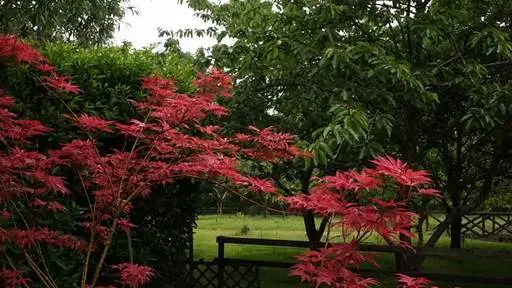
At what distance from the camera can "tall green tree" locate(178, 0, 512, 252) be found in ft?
13.8

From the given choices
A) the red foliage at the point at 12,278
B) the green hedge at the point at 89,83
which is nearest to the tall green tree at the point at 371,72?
the green hedge at the point at 89,83

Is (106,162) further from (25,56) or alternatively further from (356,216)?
(356,216)

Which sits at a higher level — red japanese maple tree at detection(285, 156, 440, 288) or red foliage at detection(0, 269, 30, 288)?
red japanese maple tree at detection(285, 156, 440, 288)

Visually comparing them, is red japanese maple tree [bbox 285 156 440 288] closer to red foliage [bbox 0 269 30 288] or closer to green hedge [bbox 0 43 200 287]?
red foliage [bbox 0 269 30 288]

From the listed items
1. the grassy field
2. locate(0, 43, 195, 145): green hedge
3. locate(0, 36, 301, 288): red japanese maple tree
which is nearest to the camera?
locate(0, 36, 301, 288): red japanese maple tree

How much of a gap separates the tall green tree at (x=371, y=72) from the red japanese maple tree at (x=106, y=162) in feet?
2.33

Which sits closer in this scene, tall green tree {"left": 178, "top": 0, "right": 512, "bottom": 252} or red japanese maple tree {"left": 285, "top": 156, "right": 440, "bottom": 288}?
red japanese maple tree {"left": 285, "top": 156, "right": 440, "bottom": 288}

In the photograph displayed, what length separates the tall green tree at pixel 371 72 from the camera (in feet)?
13.8

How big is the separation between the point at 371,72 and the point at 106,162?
77.1 inches

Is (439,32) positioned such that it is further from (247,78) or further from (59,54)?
(59,54)

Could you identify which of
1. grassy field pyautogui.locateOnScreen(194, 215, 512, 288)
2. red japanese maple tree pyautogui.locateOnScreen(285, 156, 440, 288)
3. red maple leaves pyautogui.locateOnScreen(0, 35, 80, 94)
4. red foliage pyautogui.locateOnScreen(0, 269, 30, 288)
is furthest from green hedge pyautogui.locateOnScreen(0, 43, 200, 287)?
grassy field pyautogui.locateOnScreen(194, 215, 512, 288)

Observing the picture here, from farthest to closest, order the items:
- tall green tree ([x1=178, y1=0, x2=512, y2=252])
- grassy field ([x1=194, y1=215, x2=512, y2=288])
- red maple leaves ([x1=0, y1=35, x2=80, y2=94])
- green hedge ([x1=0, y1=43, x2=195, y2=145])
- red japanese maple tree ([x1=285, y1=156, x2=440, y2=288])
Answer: grassy field ([x1=194, y1=215, x2=512, y2=288]), tall green tree ([x1=178, y1=0, x2=512, y2=252]), green hedge ([x1=0, y1=43, x2=195, y2=145]), red maple leaves ([x1=0, y1=35, x2=80, y2=94]), red japanese maple tree ([x1=285, y1=156, x2=440, y2=288])

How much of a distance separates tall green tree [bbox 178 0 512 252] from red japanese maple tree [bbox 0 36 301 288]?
0.71 m

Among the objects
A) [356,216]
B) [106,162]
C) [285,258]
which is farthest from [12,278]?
[285,258]
